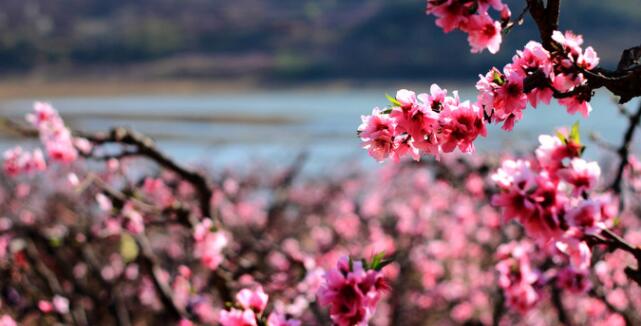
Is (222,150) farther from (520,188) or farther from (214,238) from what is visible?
(520,188)

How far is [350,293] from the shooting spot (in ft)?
5.46

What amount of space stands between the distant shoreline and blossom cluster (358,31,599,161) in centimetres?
5842

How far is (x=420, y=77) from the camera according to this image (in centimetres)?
6662

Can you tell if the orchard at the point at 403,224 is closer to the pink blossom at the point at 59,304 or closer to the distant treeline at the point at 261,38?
the pink blossom at the point at 59,304

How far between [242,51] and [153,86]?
14.8 meters

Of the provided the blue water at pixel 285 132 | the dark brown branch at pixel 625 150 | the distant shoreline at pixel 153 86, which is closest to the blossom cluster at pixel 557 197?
the dark brown branch at pixel 625 150

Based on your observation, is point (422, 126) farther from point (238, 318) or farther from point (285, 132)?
point (285, 132)

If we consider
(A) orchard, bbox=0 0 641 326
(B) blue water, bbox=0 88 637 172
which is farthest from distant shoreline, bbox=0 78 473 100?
(A) orchard, bbox=0 0 641 326

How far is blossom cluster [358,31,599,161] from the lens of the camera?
157 centimetres

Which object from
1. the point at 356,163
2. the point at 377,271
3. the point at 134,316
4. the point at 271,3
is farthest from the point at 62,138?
the point at 271,3

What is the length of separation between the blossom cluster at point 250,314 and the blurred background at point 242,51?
4231cm

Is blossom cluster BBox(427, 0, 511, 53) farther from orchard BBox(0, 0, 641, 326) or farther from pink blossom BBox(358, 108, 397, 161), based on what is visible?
pink blossom BBox(358, 108, 397, 161)

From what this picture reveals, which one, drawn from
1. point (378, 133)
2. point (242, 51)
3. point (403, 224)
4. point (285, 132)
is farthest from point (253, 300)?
point (242, 51)

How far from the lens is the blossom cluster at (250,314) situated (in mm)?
1757
